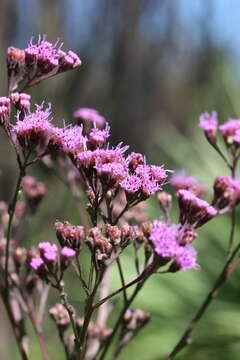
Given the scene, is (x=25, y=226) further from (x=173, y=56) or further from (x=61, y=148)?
(x=173, y=56)

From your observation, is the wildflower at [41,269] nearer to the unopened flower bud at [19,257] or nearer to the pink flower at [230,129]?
the unopened flower bud at [19,257]

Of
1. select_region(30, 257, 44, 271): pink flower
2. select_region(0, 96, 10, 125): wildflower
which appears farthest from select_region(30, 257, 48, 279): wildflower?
select_region(0, 96, 10, 125): wildflower

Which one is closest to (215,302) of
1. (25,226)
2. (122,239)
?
(25,226)

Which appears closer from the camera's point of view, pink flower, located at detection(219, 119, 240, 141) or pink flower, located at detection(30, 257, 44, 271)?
pink flower, located at detection(30, 257, 44, 271)

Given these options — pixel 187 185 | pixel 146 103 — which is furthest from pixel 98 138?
pixel 146 103

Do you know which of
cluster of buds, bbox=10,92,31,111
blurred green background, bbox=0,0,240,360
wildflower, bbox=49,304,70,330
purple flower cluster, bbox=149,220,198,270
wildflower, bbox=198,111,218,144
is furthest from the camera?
blurred green background, bbox=0,0,240,360

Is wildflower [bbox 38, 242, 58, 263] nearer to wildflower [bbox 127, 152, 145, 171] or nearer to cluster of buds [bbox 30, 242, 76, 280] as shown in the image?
cluster of buds [bbox 30, 242, 76, 280]
